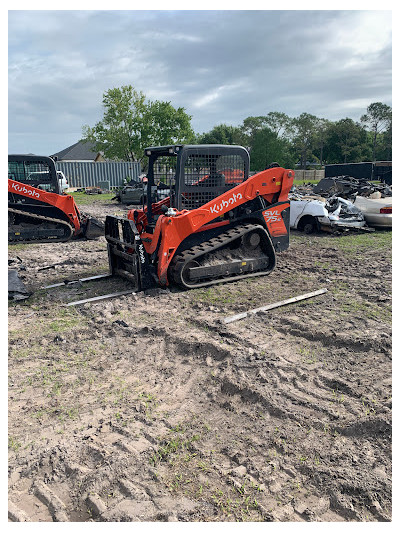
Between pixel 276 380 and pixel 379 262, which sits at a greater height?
pixel 379 262

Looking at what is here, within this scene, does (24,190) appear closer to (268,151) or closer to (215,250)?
(215,250)

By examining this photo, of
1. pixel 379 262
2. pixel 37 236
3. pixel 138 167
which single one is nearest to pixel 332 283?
pixel 379 262

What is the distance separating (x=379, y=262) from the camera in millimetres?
8781

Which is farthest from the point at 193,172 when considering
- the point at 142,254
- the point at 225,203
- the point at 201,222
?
the point at 142,254

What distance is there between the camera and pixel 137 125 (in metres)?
46.6

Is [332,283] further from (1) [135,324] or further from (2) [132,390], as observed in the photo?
(2) [132,390]

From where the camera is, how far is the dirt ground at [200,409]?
275 centimetres

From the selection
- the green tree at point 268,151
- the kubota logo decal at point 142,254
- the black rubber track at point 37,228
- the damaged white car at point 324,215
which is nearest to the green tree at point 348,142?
the green tree at point 268,151

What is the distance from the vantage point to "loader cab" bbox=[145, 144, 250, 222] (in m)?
7.06

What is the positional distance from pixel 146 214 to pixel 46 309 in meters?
2.60

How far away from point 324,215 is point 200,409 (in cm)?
944

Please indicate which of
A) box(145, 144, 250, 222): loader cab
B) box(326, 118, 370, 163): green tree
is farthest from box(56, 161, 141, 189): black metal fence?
box(326, 118, 370, 163): green tree

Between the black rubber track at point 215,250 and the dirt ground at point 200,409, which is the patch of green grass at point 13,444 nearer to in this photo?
the dirt ground at point 200,409

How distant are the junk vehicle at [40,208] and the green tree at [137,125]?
35.2 m
